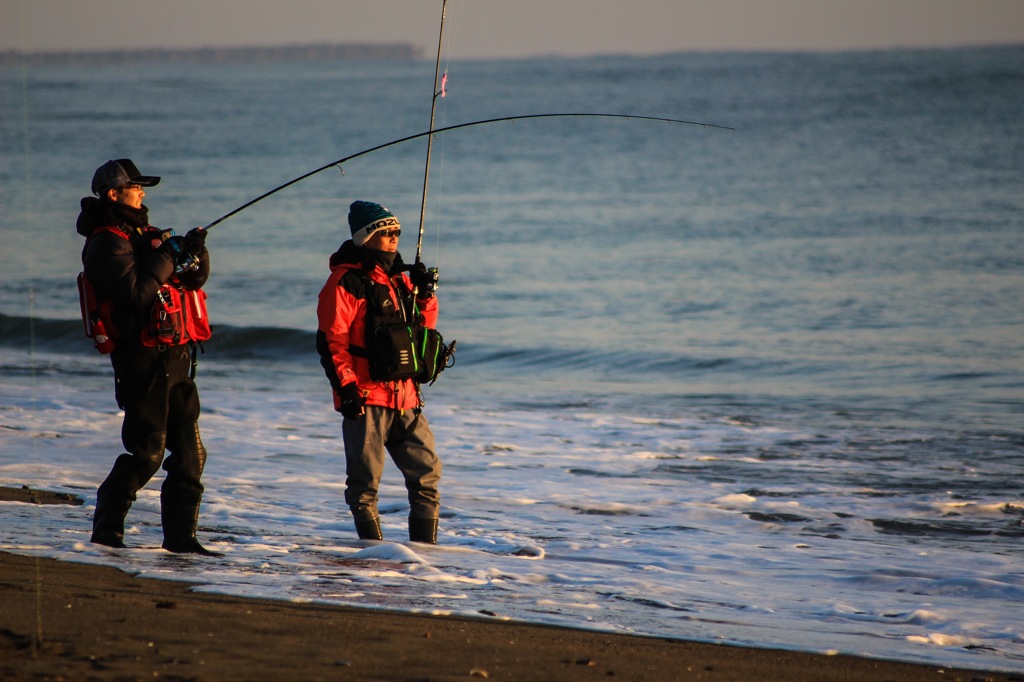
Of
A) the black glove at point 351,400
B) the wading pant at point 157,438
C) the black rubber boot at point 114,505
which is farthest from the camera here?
the black glove at point 351,400

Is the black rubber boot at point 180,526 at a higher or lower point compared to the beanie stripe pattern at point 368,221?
lower

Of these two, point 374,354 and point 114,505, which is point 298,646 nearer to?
point 114,505

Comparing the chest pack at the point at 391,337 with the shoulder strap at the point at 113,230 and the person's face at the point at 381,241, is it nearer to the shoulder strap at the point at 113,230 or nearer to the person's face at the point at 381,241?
the person's face at the point at 381,241

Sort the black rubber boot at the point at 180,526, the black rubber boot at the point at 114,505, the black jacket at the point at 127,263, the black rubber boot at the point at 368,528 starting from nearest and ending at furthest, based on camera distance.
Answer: the black jacket at the point at 127,263, the black rubber boot at the point at 114,505, the black rubber boot at the point at 180,526, the black rubber boot at the point at 368,528

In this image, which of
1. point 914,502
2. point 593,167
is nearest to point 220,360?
point 914,502

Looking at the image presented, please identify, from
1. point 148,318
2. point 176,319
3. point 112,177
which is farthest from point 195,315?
point 112,177

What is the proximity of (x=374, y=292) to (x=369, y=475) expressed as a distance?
786mm

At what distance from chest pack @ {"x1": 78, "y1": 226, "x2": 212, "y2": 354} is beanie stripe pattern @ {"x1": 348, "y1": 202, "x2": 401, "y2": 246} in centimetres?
82

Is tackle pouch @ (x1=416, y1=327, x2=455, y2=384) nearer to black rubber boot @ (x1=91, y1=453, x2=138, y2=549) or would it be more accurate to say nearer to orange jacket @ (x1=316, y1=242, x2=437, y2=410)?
orange jacket @ (x1=316, y1=242, x2=437, y2=410)

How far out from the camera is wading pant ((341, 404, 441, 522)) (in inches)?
203

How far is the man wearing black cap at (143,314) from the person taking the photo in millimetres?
4523

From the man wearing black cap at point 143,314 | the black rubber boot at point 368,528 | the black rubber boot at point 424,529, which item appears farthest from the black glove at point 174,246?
the black rubber boot at point 424,529

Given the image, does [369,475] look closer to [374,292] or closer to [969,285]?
[374,292]

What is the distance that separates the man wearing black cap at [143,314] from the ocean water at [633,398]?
0.40 meters
